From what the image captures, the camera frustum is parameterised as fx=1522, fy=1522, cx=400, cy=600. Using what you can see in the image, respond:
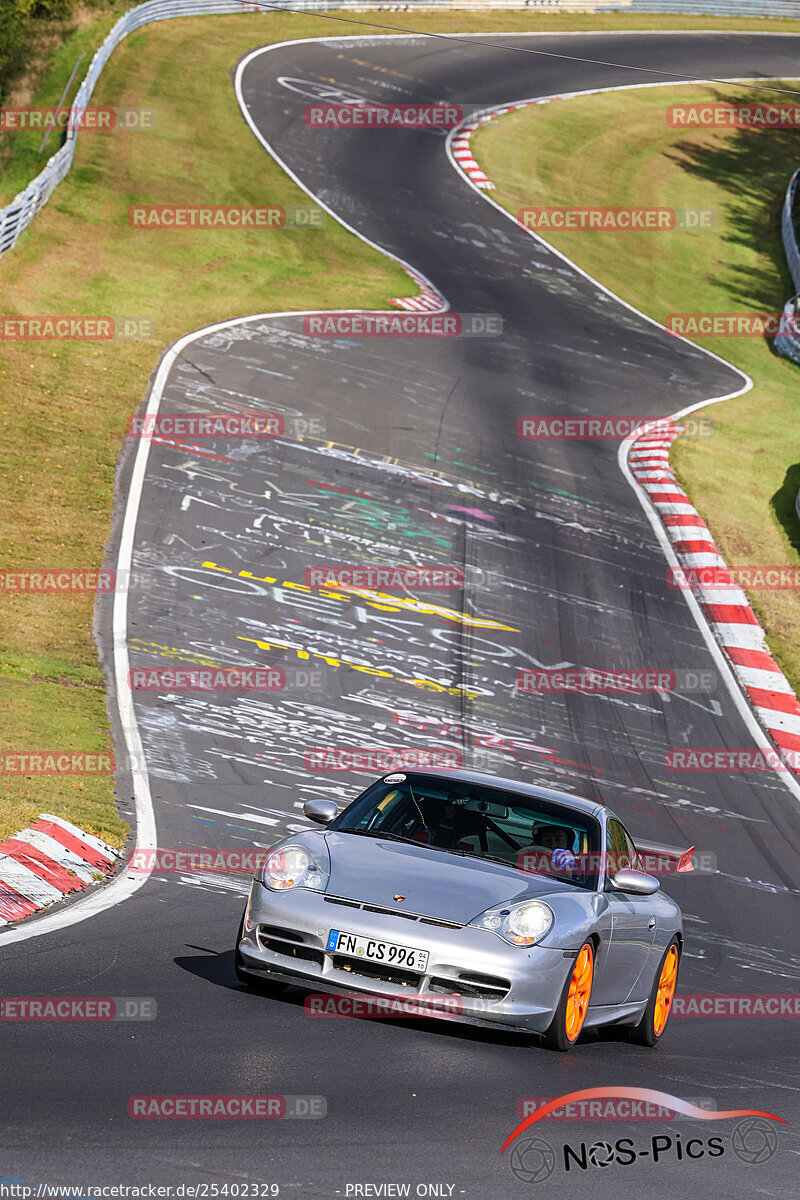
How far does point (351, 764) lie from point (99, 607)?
178 inches

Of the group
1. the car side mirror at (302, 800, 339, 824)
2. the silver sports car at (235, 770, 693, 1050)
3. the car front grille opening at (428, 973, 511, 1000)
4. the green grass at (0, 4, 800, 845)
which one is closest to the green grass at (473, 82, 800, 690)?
the green grass at (0, 4, 800, 845)

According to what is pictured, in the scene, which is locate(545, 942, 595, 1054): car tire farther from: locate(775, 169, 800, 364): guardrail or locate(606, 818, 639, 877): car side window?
locate(775, 169, 800, 364): guardrail

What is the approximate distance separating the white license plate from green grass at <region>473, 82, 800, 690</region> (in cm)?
1270

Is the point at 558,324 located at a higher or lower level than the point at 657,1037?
lower

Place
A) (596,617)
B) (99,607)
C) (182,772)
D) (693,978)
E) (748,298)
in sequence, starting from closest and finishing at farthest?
1. (693,978)
2. (182,772)
3. (99,607)
4. (596,617)
5. (748,298)

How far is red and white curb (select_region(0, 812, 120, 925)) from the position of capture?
29.5 feet

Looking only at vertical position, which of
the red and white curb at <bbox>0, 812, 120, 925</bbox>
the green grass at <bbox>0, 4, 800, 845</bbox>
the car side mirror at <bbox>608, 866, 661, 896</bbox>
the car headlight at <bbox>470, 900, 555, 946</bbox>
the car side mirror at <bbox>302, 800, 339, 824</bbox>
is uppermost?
the car headlight at <bbox>470, 900, 555, 946</bbox>

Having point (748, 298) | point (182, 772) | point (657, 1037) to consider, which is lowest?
point (748, 298)

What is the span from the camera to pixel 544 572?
2011 centimetres

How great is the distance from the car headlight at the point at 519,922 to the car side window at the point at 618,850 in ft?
3.00

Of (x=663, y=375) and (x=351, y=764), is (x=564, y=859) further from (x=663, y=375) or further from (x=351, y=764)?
(x=663, y=375)

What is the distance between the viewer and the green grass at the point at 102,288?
14.6 meters

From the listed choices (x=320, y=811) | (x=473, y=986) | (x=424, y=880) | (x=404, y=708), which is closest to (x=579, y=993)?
(x=473, y=986)

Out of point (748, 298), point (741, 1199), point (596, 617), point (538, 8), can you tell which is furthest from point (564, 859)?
point (538, 8)
